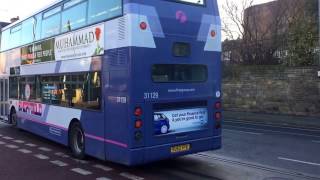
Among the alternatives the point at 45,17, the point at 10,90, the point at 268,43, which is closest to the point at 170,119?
the point at 45,17

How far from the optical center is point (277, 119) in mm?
21203

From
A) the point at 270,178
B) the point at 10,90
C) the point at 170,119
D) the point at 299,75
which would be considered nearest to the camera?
the point at 270,178

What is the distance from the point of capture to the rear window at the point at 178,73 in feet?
29.3

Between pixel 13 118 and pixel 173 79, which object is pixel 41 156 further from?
pixel 13 118

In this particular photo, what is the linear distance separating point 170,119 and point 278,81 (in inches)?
598

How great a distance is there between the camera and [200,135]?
955cm

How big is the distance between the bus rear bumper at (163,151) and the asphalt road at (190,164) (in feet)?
1.17

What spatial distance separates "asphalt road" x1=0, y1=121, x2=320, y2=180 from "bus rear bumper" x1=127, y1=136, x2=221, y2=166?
36 centimetres

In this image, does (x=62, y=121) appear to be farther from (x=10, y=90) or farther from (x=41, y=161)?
(x=10, y=90)

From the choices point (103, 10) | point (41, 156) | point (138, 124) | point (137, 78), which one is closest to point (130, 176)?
point (138, 124)

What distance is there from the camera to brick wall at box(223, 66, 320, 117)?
21.6 m

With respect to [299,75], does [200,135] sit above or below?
below

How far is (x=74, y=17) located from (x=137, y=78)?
3010mm

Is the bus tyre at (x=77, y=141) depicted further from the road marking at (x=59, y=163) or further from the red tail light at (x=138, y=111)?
the red tail light at (x=138, y=111)
